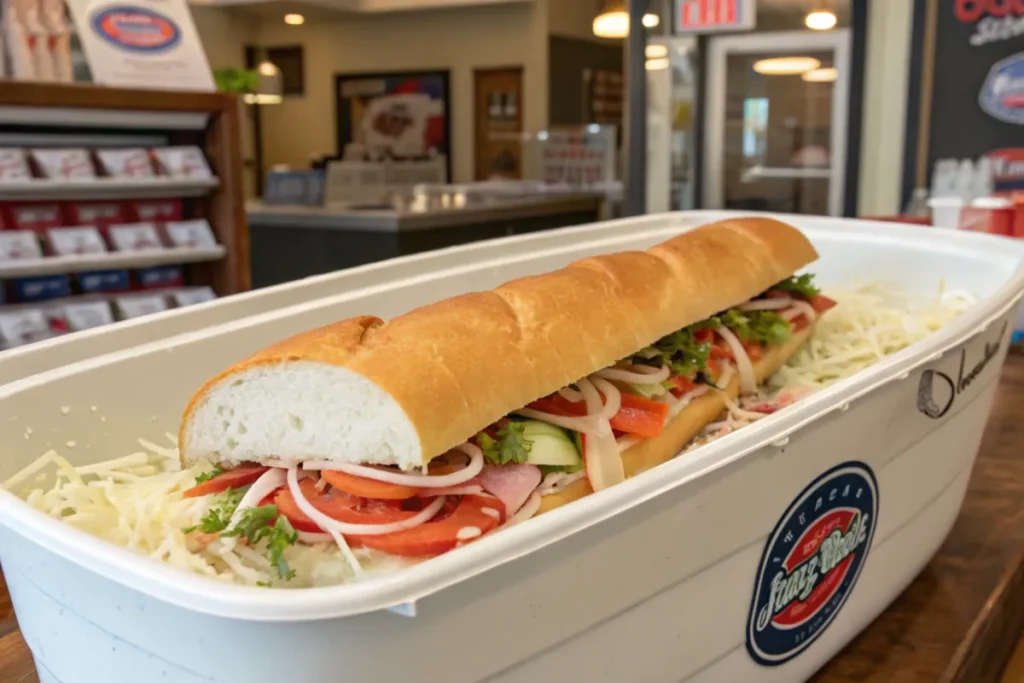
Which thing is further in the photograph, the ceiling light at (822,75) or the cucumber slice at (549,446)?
the ceiling light at (822,75)

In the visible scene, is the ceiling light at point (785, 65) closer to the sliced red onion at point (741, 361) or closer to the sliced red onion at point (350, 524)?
the sliced red onion at point (741, 361)

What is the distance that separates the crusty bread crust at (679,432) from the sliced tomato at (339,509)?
208mm

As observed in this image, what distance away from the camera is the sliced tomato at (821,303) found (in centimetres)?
195

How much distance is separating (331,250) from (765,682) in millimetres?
5876

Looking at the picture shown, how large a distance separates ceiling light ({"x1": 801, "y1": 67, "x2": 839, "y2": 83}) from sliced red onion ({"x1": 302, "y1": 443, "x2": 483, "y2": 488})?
5.64 metres

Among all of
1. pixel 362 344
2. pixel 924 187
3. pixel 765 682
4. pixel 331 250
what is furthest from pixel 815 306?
pixel 331 250

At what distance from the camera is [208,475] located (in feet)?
3.32

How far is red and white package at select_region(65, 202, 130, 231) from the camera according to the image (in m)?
3.71

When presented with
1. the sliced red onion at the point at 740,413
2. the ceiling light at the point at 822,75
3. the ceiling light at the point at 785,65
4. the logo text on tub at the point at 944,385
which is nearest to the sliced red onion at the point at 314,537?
the logo text on tub at the point at 944,385

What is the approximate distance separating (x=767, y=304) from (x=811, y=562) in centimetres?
96

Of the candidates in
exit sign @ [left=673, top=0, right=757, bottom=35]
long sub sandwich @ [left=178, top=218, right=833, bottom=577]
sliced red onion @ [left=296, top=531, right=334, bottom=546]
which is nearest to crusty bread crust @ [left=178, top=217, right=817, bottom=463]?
long sub sandwich @ [left=178, top=218, right=833, bottom=577]

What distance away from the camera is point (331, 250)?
654 cm

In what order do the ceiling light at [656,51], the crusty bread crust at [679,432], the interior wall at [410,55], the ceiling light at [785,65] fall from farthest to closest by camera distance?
1. the interior wall at [410,55]
2. the ceiling light at [656,51]
3. the ceiling light at [785,65]
4. the crusty bread crust at [679,432]

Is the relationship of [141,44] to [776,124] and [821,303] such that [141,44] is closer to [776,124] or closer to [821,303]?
[821,303]
